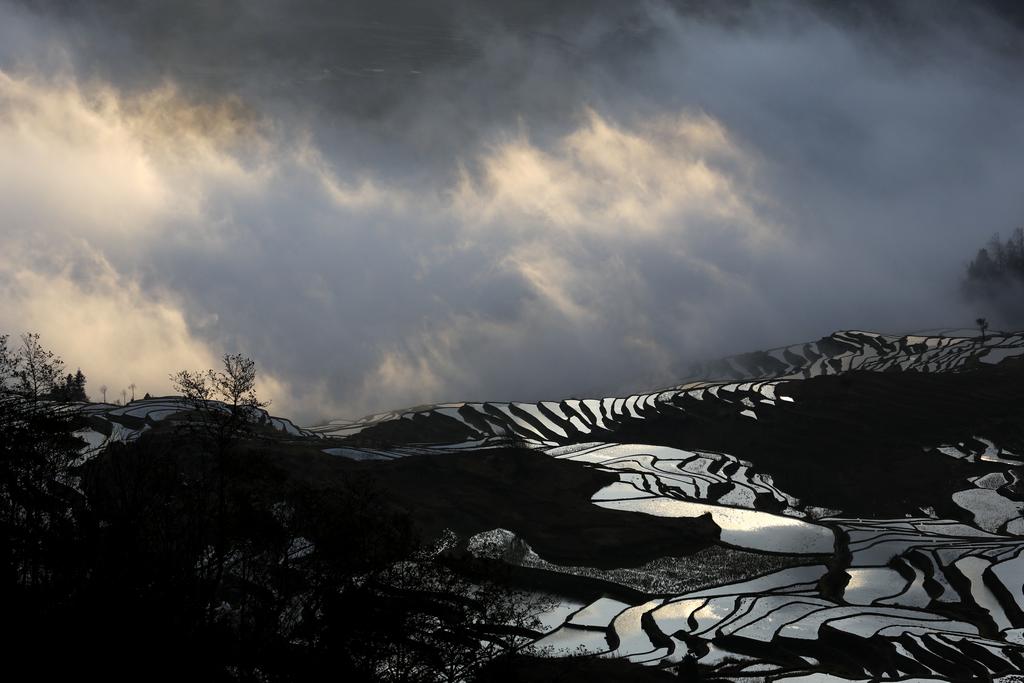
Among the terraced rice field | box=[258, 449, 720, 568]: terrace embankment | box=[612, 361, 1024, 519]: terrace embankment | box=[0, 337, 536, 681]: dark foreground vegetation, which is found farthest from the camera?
box=[612, 361, 1024, 519]: terrace embankment

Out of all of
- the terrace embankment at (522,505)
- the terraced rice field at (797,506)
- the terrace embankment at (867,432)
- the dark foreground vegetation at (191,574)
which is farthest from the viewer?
the terrace embankment at (867,432)

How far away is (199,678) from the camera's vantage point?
2556cm

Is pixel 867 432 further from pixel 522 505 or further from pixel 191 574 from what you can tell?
pixel 191 574

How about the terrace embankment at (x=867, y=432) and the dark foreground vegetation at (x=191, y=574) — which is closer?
the dark foreground vegetation at (x=191, y=574)

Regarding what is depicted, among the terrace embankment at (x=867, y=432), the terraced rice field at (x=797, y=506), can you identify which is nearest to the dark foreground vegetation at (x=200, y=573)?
the terraced rice field at (x=797, y=506)

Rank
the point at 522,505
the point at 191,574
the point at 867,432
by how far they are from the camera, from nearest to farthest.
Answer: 1. the point at 191,574
2. the point at 522,505
3. the point at 867,432

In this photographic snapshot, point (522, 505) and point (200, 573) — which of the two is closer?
point (200, 573)

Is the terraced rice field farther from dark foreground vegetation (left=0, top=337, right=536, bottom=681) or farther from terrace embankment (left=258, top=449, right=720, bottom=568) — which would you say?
dark foreground vegetation (left=0, top=337, right=536, bottom=681)

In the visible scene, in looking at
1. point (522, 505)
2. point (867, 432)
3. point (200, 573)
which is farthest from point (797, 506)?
point (200, 573)

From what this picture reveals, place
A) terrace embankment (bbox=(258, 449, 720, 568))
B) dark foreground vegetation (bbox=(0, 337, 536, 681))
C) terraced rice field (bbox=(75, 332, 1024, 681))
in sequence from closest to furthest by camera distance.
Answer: dark foreground vegetation (bbox=(0, 337, 536, 681))
terraced rice field (bbox=(75, 332, 1024, 681))
terrace embankment (bbox=(258, 449, 720, 568))

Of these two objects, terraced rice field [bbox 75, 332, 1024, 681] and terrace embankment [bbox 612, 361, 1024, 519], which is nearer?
terraced rice field [bbox 75, 332, 1024, 681]

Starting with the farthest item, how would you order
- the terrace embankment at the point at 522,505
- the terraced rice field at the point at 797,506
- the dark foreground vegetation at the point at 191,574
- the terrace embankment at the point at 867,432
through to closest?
the terrace embankment at the point at 867,432 → the terrace embankment at the point at 522,505 → the terraced rice field at the point at 797,506 → the dark foreground vegetation at the point at 191,574

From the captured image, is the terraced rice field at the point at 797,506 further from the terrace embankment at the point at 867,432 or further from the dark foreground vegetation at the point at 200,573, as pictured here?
the dark foreground vegetation at the point at 200,573

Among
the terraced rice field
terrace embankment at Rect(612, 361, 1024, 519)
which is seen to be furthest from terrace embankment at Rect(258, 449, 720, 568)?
terrace embankment at Rect(612, 361, 1024, 519)
